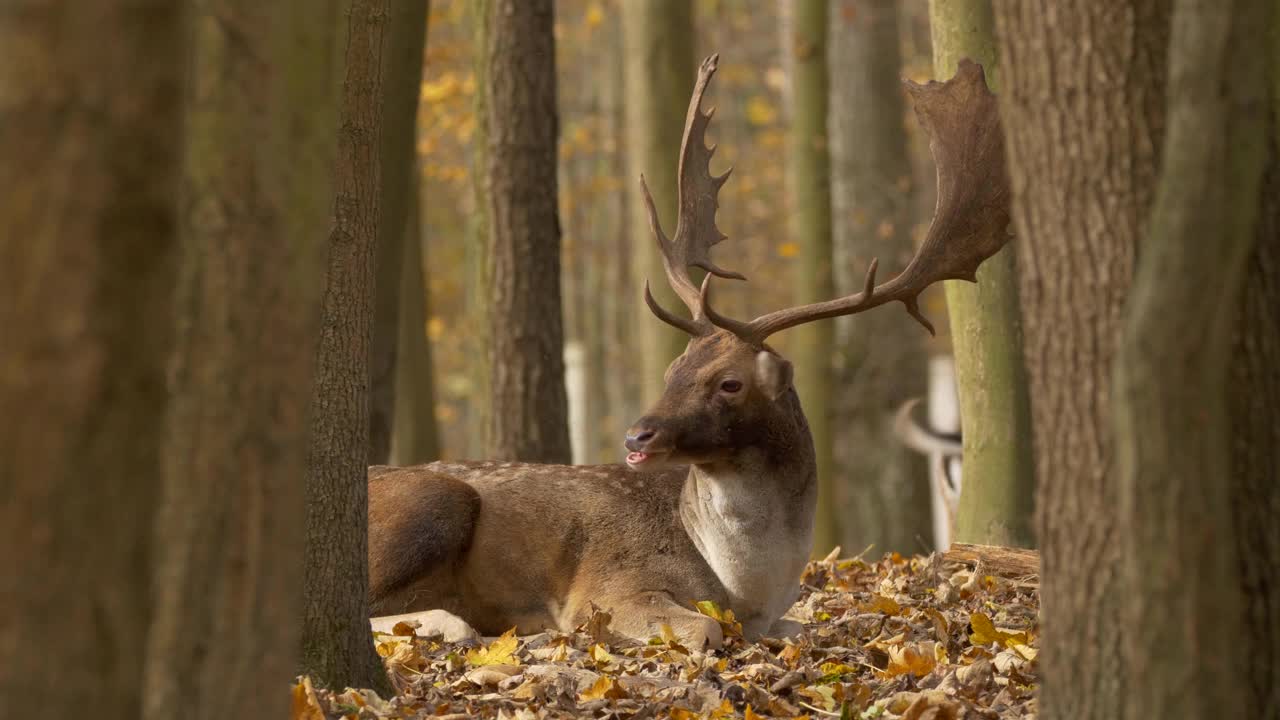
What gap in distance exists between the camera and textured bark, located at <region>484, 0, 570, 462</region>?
963cm

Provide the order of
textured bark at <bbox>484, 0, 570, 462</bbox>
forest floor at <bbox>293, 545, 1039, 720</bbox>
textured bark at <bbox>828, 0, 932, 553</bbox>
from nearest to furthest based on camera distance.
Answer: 1. forest floor at <bbox>293, 545, 1039, 720</bbox>
2. textured bark at <bbox>484, 0, 570, 462</bbox>
3. textured bark at <bbox>828, 0, 932, 553</bbox>

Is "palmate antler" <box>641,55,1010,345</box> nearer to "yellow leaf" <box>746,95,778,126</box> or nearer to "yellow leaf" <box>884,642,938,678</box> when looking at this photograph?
"yellow leaf" <box>884,642,938,678</box>

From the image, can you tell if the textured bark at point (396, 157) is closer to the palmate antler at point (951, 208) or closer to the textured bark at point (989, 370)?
the palmate antler at point (951, 208)

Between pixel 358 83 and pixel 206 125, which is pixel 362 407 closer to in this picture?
pixel 358 83

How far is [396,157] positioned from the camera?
8.62 m

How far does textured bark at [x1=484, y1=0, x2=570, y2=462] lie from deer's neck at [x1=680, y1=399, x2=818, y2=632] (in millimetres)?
2710

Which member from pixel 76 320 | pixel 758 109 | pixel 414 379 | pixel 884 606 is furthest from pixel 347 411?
pixel 758 109

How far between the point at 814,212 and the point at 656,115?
2445 millimetres

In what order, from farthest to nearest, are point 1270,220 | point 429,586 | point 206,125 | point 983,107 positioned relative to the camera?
point 429,586 → point 983,107 → point 1270,220 → point 206,125

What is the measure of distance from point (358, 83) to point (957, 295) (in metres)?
3.99

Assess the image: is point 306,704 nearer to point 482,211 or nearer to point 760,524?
point 760,524

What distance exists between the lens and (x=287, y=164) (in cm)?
326

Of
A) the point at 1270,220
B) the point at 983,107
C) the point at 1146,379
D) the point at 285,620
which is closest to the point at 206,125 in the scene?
the point at 285,620

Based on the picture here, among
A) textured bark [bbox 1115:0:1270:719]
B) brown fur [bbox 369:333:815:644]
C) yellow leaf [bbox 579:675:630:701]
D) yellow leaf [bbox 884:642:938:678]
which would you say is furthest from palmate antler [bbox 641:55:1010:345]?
textured bark [bbox 1115:0:1270:719]
